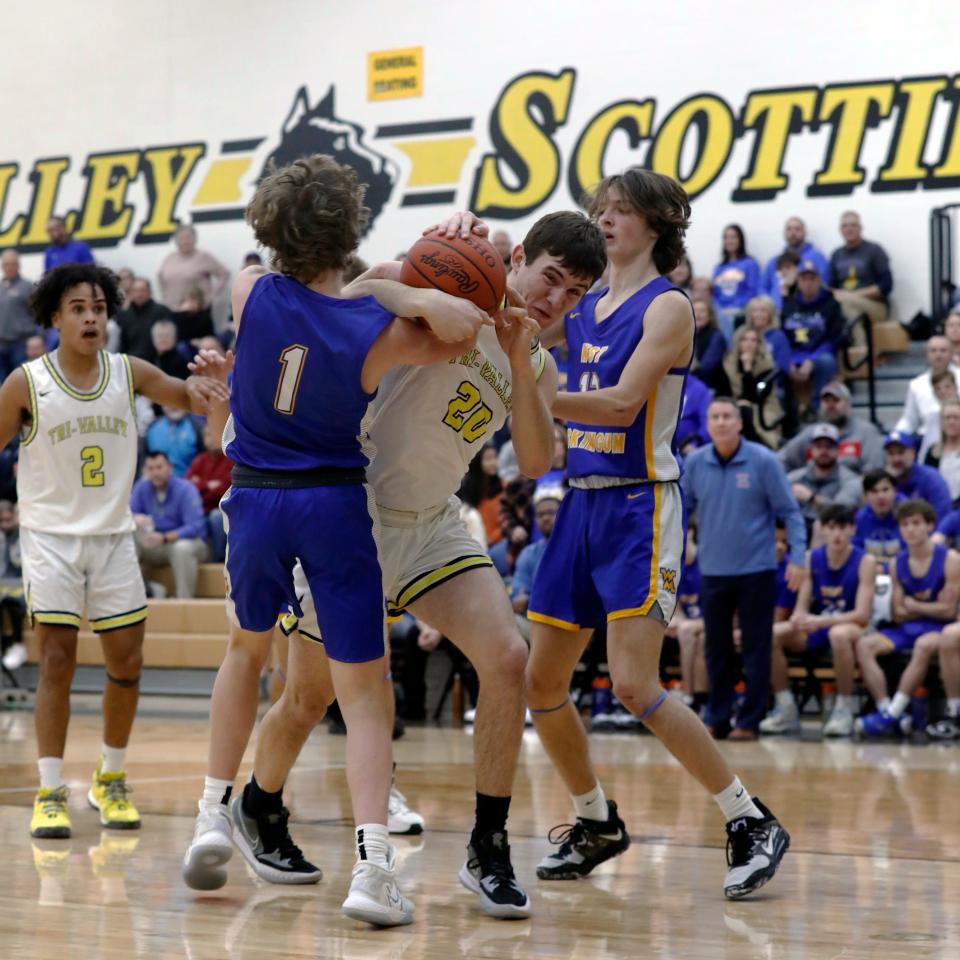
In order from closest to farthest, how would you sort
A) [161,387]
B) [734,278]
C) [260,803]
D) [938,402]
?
1. [260,803]
2. [161,387]
3. [938,402]
4. [734,278]

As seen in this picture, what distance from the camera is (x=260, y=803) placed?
4465mm

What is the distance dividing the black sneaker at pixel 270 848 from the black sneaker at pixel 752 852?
3.85ft

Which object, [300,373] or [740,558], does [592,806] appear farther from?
[740,558]

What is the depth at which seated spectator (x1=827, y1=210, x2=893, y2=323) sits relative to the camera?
1415cm

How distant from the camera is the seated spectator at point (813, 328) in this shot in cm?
1309

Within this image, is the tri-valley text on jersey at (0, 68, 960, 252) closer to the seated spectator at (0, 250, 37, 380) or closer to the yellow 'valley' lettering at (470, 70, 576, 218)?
the yellow 'valley' lettering at (470, 70, 576, 218)

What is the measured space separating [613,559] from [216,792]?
4.26 feet

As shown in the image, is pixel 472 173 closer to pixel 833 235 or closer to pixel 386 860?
pixel 833 235

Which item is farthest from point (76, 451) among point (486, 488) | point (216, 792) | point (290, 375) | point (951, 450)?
point (951, 450)

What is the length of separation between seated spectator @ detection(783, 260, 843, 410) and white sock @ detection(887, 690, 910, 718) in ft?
13.1

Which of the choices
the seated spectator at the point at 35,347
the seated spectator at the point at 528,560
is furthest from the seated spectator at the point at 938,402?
the seated spectator at the point at 35,347

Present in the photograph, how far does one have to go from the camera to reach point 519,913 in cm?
388

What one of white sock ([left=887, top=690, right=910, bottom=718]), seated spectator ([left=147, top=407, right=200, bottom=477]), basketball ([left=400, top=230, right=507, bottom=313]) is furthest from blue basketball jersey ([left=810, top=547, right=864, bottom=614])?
seated spectator ([left=147, top=407, right=200, bottom=477])

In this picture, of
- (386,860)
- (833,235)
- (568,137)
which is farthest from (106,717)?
(568,137)
